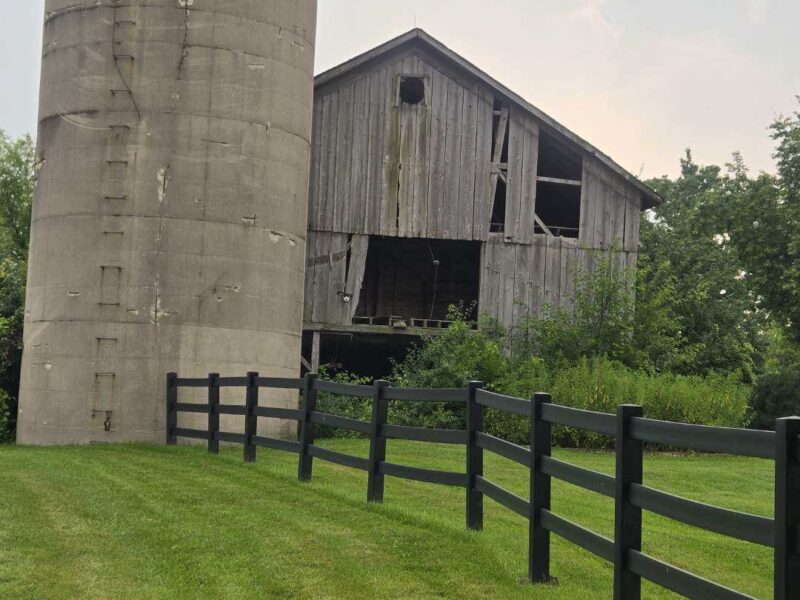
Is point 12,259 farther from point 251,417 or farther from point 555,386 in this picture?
point 251,417

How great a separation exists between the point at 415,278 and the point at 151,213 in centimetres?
1470

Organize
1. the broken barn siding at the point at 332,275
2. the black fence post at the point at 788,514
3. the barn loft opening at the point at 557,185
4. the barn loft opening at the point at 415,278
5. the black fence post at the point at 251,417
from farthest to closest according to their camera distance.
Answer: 1. the barn loft opening at the point at 415,278
2. the barn loft opening at the point at 557,185
3. the broken barn siding at the point at 332,275
4. the black fence post at the point at 251,417
5. the black fence post at the point at 788,514

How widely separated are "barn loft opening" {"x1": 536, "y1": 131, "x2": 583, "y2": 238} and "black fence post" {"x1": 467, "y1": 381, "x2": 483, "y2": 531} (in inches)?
698

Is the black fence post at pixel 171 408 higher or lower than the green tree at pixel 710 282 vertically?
lower

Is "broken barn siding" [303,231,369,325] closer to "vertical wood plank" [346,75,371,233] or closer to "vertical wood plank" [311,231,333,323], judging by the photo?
"vertical wood plank" [311,231,333,323]

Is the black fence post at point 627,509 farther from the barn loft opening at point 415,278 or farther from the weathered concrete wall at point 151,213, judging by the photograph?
the barn loft opening at point 415,278

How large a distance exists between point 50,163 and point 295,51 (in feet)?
16.2

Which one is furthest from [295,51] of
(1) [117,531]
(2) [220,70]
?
(1) [117,531]

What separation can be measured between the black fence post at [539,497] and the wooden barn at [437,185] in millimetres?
17942

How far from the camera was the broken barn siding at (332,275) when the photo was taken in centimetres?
2542

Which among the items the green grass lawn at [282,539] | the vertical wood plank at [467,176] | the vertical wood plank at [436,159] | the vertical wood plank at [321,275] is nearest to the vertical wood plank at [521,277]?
the vertical wood plank at [467,176]

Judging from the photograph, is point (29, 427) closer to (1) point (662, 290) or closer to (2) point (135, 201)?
(2) point (135, 201)

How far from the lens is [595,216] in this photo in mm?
26438

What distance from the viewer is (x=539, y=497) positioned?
7.28m
